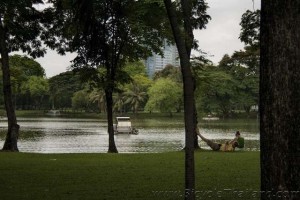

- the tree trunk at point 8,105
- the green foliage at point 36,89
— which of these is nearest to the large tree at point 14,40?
the tree trunk at point 8,105

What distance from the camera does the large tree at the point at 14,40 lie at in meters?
21.2

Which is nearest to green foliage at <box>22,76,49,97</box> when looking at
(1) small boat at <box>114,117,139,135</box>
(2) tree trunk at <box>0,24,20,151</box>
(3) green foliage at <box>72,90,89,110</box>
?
(3) green foliage at <box>72,90,89,110</box>

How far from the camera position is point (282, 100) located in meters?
5.82

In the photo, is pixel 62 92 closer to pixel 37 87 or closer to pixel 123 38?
pixel 37 87

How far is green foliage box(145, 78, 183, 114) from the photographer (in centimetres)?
10589

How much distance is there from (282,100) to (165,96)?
327 ft

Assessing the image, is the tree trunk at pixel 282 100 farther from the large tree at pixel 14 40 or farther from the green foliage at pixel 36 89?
the green foliage at pixel 36 89

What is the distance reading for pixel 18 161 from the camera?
52.5 feet

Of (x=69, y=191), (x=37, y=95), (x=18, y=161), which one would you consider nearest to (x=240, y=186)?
(x=69, y=191)

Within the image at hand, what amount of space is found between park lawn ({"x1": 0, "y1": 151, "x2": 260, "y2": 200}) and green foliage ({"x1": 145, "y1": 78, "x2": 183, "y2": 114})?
8932 cm

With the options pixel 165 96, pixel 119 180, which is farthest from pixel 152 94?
pixel 119 180

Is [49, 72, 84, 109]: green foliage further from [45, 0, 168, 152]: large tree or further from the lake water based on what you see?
[45, 0, 168, 152]: large tree

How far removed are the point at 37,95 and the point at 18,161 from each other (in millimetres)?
109898

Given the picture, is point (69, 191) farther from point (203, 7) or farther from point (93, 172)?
point (203, 7)
